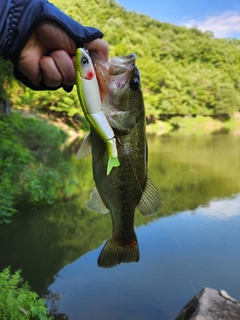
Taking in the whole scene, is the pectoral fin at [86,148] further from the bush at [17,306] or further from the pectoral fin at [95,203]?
the bush at [17,306]

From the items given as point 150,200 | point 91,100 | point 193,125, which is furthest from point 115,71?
point 193,125

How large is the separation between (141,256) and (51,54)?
5390 millimetres

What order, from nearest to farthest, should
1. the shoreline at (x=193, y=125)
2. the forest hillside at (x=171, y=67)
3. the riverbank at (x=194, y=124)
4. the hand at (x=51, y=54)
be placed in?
1. the hand at (x=51, y=54)
2. the forest hillside at (x=171, y=67)
3. the shoreline at (x=193, y=125)
4. the riverbank at (x=194, y=124)

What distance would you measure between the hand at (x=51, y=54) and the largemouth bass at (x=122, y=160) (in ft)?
0.53

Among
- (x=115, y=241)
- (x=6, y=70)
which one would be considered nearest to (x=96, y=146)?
(x=115, y=241)

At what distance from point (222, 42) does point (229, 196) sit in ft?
189

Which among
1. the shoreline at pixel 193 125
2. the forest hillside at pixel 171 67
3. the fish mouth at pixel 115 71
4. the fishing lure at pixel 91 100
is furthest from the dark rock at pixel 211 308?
the shoreline at pixel 193 125

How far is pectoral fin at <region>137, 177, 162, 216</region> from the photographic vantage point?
1.72 metres

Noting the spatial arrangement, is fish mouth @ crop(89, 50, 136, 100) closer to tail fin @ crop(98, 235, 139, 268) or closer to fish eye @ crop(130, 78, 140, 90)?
fish eye @ crop(130, 78, 140, 90)

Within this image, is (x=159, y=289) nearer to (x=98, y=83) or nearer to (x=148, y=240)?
(x=148, y=240)

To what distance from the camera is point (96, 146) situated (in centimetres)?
155

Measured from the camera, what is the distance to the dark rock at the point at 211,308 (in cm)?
360

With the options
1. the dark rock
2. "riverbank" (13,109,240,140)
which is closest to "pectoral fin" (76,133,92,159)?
the dark rock

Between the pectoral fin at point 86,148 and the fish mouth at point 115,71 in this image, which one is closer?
the fish mouth at point 115,71
